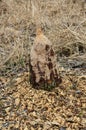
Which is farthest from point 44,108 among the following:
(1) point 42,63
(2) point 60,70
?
(2) point 60,70

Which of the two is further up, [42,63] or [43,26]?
[43,26]

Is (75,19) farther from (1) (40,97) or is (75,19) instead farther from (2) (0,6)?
(1) (40,97)

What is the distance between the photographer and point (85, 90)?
1863 mm

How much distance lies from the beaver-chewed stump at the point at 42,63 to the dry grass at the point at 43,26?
527 mm

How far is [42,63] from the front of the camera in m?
1.77

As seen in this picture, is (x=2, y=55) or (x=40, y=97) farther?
(x=2, y=55)

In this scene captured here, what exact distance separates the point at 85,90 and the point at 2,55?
86 cm

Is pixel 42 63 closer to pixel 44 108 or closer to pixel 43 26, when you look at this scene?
pixel 44 108

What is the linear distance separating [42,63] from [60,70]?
342mm

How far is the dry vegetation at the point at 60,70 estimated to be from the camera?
5.64ft

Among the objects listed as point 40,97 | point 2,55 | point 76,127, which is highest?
point 2,55

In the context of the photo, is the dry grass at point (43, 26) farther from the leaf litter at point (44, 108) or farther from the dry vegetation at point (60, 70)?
the leaf litter at point (44, 108)

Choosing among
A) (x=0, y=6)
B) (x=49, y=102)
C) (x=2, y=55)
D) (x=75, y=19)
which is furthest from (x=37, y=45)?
(x=0, y=6)

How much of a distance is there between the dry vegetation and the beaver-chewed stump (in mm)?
55
